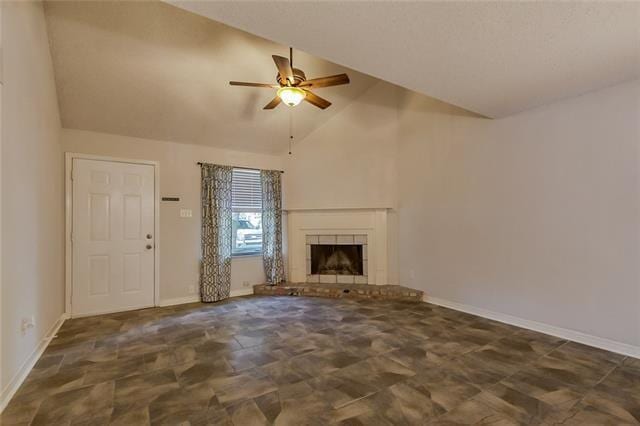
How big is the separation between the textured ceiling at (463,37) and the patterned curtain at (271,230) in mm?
3244

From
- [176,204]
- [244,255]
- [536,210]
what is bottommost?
[244,255]

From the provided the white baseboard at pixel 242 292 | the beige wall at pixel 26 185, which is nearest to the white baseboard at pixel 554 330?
the white baseboard at pixel 242 292

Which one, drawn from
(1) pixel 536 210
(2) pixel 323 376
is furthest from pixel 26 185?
(1) pixel 536 210

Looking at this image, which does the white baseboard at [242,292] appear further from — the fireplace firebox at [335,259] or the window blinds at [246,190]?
the window blinds at [246,190]

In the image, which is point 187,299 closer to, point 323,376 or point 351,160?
point 323,376

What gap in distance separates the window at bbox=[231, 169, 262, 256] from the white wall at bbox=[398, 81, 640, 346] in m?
2.68

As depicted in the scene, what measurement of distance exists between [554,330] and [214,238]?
4536 millimetres

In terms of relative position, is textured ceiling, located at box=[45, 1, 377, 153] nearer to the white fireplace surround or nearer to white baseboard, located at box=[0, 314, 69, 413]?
the white fireplace surround

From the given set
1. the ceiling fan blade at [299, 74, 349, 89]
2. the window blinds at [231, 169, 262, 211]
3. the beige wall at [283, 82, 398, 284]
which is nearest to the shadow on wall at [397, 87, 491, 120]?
the beige wall at [283, 82, 398, 284]

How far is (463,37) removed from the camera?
200 centimetres

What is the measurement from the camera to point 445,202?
4246 mm

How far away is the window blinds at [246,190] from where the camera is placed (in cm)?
519

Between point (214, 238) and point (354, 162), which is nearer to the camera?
point (214, 238)

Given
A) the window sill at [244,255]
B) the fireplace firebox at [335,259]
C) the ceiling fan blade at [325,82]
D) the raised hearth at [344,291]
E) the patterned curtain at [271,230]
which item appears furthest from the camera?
the fireplace firebox at [335,259]
